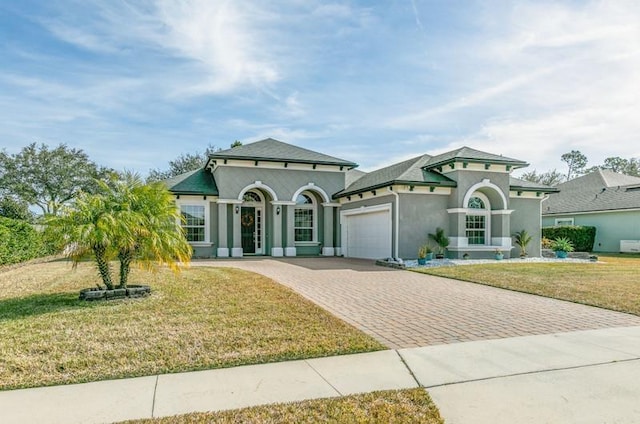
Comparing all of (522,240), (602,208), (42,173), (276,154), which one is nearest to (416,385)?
(522,240)

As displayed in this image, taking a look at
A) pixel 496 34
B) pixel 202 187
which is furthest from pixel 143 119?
pixel 496 34

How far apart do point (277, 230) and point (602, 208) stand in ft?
71.2

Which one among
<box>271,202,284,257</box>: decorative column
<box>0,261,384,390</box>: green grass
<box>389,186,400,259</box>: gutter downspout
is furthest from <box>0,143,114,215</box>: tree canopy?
<box>0,261,384,390</box>: green grass

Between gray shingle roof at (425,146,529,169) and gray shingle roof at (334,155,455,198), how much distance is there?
2.00ft

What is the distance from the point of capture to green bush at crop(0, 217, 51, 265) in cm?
1498

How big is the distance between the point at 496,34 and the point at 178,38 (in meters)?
8.88

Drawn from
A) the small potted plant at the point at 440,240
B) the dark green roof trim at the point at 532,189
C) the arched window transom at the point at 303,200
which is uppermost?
the dark green roof trim at the point at 532,189

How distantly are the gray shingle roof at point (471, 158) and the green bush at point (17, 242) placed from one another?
51.8ft

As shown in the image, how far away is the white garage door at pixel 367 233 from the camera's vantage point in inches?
714

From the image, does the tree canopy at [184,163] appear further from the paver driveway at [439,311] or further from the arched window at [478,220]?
the paver driveway at [439,311]

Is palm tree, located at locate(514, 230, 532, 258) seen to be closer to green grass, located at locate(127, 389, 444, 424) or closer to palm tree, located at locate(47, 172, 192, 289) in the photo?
palm tree, located at locate(47, 172, 192, 289)

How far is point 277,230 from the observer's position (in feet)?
67.9

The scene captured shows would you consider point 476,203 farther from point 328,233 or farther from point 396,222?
point 328,233

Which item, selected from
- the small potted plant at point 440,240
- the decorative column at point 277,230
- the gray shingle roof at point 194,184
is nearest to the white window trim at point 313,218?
the decorative column at point 277,230
